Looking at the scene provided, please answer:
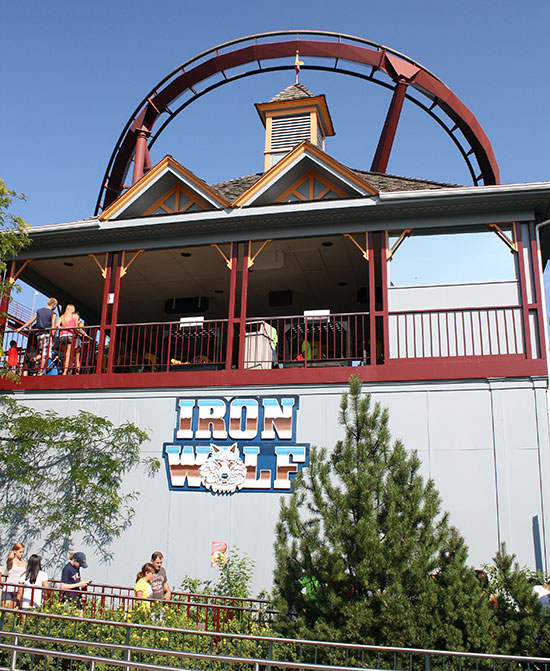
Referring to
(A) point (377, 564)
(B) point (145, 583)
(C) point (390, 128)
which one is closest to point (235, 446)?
(B) point (145, 583)

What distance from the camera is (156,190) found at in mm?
13828

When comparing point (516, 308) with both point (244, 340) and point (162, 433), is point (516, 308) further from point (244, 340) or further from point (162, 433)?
point (162, 433)

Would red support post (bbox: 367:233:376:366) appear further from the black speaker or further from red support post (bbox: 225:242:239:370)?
the black speaker

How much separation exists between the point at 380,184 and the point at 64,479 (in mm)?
8688

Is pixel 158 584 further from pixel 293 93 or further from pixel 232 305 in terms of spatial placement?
pixel 293 93

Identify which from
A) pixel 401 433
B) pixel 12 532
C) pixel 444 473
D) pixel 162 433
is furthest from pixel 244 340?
pixel 12 532

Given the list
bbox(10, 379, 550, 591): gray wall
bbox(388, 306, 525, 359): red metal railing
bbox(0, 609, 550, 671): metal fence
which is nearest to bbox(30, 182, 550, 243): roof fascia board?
bbox(388, 306, 525, 359): red metal railing

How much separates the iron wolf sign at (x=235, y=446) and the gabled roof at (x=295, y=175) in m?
3.69

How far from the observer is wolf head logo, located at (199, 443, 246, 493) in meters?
11.5

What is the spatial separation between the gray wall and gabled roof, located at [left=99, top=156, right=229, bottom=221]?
359 centimetres

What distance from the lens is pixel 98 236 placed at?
13.9 metres

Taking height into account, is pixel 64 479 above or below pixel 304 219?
below

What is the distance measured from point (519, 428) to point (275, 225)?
5476 millimetres

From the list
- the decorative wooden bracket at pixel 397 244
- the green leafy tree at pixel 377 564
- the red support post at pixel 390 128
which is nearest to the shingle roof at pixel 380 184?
the red support post at pixel 390 128
